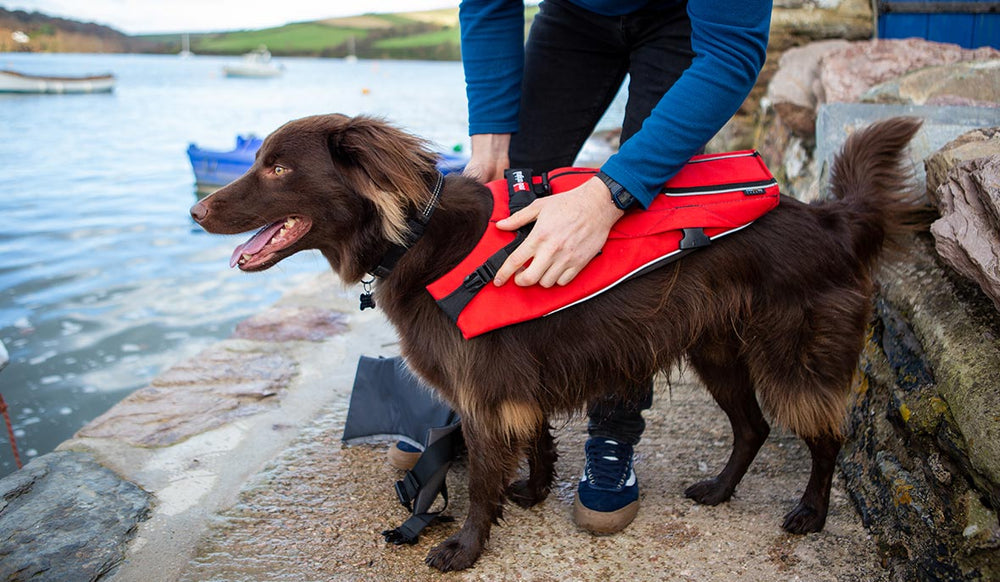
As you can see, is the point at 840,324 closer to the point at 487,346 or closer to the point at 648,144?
the point at 648,144

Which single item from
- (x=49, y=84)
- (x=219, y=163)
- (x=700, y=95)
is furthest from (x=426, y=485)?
(x=49, y=84)

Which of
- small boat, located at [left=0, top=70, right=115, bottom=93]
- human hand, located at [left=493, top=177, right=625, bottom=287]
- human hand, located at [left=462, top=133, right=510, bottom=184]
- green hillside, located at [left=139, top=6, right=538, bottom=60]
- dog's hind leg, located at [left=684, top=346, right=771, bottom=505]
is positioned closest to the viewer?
human hand, located at [left=493, top=177, right=625, bottom=287]

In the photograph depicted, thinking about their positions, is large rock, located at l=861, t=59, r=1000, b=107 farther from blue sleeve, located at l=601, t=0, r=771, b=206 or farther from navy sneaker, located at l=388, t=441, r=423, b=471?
navy sneaker, located at l=388, t=441, r=423, b=471

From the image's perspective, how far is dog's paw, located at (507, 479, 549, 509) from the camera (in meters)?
2.50

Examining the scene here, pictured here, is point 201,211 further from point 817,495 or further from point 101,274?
point 101,274

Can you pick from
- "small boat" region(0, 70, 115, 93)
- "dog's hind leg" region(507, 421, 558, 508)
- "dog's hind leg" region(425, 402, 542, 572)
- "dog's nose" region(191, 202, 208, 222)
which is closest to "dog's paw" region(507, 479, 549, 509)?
"dog's hind leg" region(507, 421, 558, 508)

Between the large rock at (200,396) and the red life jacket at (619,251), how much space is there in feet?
5.10

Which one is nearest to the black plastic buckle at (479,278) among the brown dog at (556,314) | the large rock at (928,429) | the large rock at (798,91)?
the brown dog at (556,314)

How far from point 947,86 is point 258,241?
3.57 m

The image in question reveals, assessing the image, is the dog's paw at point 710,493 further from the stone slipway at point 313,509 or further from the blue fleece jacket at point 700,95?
the blue fleece jacket at point 700,95

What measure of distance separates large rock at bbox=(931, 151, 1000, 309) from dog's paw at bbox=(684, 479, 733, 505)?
103cm

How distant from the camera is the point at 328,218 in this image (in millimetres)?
2043

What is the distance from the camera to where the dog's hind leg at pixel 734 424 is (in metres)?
2.45

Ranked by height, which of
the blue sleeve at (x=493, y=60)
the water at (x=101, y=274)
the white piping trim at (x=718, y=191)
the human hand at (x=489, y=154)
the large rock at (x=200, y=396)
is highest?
the blue sleeve at (x=493, y=60)
